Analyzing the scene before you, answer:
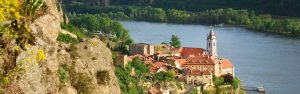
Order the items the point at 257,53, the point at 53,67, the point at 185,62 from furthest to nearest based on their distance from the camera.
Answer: the point at 257,53, the point at 185,62, the point at 53,67

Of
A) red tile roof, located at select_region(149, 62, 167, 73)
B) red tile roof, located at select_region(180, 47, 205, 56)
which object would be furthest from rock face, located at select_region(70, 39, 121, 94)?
red tile roof, located at select_region(180, 47, 205, 56)

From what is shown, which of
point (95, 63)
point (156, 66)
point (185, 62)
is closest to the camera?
point (95, 63)

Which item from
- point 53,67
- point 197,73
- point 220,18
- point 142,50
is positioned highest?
point 53,67

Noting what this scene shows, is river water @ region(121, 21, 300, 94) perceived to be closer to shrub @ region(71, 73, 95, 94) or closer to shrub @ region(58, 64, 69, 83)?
shrub @ region(71, 73, 95, 94)

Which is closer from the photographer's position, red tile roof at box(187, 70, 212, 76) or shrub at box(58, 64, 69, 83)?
shrub at box(58, 64, 69, 83)

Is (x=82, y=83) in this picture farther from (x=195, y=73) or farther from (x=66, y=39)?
(x=195, y=73)

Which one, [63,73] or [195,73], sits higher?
[63,73]

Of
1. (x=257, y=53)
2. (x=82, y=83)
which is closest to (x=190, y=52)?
(x=257, y=53)

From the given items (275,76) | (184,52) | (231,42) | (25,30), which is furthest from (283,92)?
A: (25,30)
